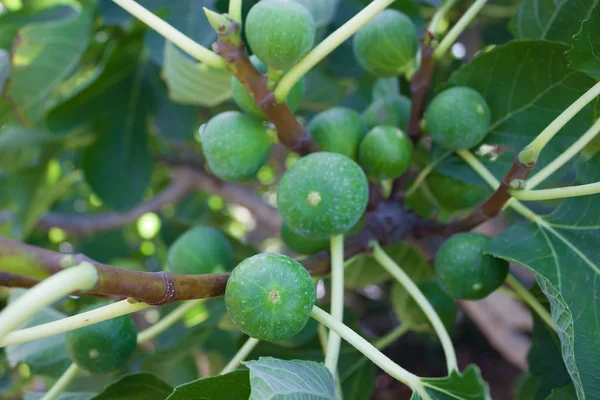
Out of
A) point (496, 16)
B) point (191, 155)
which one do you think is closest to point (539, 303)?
point (496, 16)

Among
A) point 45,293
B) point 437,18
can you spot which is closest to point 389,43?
point 437,18

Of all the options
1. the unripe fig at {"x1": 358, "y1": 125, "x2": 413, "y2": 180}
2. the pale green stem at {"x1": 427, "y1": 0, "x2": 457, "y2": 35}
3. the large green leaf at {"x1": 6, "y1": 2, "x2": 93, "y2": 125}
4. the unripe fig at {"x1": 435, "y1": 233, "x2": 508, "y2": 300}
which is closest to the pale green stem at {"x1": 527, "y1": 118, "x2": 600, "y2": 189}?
the unripe fig at {"x1": 435, "y1": 233, "x2": 508, "y2": 300}

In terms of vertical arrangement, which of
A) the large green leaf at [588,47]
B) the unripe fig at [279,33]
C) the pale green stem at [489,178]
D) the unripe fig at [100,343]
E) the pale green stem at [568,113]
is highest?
the large green leaf at [588,47]

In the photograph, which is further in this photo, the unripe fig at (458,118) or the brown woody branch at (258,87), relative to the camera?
the unripe fig at (458,118)

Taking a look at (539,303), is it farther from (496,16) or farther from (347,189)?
(496,16)

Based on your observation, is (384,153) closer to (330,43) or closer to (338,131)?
(338,131)

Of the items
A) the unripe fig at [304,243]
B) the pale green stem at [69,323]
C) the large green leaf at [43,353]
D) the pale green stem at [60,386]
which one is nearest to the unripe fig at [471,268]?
the unripe fig at [304,243]

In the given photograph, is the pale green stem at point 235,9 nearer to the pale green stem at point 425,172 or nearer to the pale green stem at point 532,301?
the pale green stem at point 425,172
